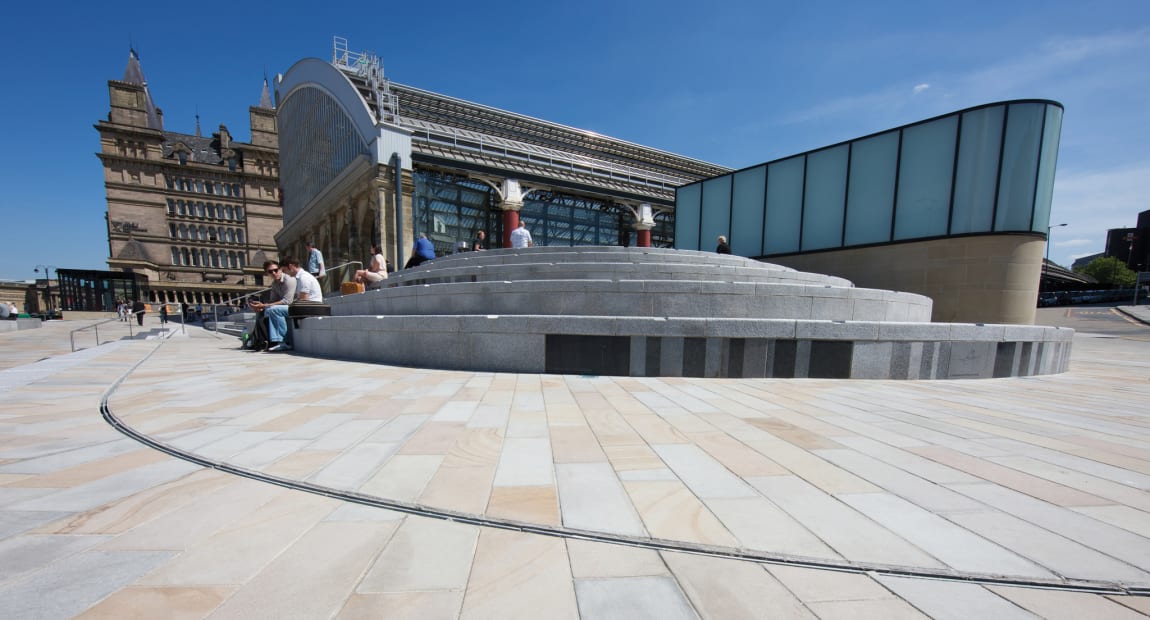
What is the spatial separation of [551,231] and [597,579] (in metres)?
23.2

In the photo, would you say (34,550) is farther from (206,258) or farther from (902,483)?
(206,258)

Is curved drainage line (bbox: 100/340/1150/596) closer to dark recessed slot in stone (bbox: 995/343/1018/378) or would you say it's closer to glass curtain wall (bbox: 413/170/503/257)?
dark recessed slot in stone (bbox: 995/343/1018/378)

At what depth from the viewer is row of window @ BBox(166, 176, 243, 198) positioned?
5806cm

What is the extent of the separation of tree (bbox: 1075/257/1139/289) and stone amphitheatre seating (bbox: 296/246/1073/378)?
298ft

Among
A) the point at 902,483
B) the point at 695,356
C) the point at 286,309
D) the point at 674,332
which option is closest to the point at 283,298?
the point at 286,309

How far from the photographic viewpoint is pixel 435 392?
4.63 metres

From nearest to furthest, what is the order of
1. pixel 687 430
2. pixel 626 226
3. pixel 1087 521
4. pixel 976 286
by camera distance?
pixel 1087 521 → pixel 687 430 → pixel 976 286 → pixel 626 226

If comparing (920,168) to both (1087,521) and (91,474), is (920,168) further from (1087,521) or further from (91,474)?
(91,474)

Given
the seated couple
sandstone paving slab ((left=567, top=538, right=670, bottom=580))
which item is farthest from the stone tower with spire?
sandstone paving slab ((left=567, top=538, right=670, bottom=580))

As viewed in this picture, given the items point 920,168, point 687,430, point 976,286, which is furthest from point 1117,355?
point 687,430

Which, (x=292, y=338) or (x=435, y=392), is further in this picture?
(x=292, y=338)

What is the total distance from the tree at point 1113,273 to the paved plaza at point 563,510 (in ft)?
313

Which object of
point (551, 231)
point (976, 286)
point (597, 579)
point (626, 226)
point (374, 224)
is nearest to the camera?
point (597, 579)

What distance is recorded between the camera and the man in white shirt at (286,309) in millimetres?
8375
